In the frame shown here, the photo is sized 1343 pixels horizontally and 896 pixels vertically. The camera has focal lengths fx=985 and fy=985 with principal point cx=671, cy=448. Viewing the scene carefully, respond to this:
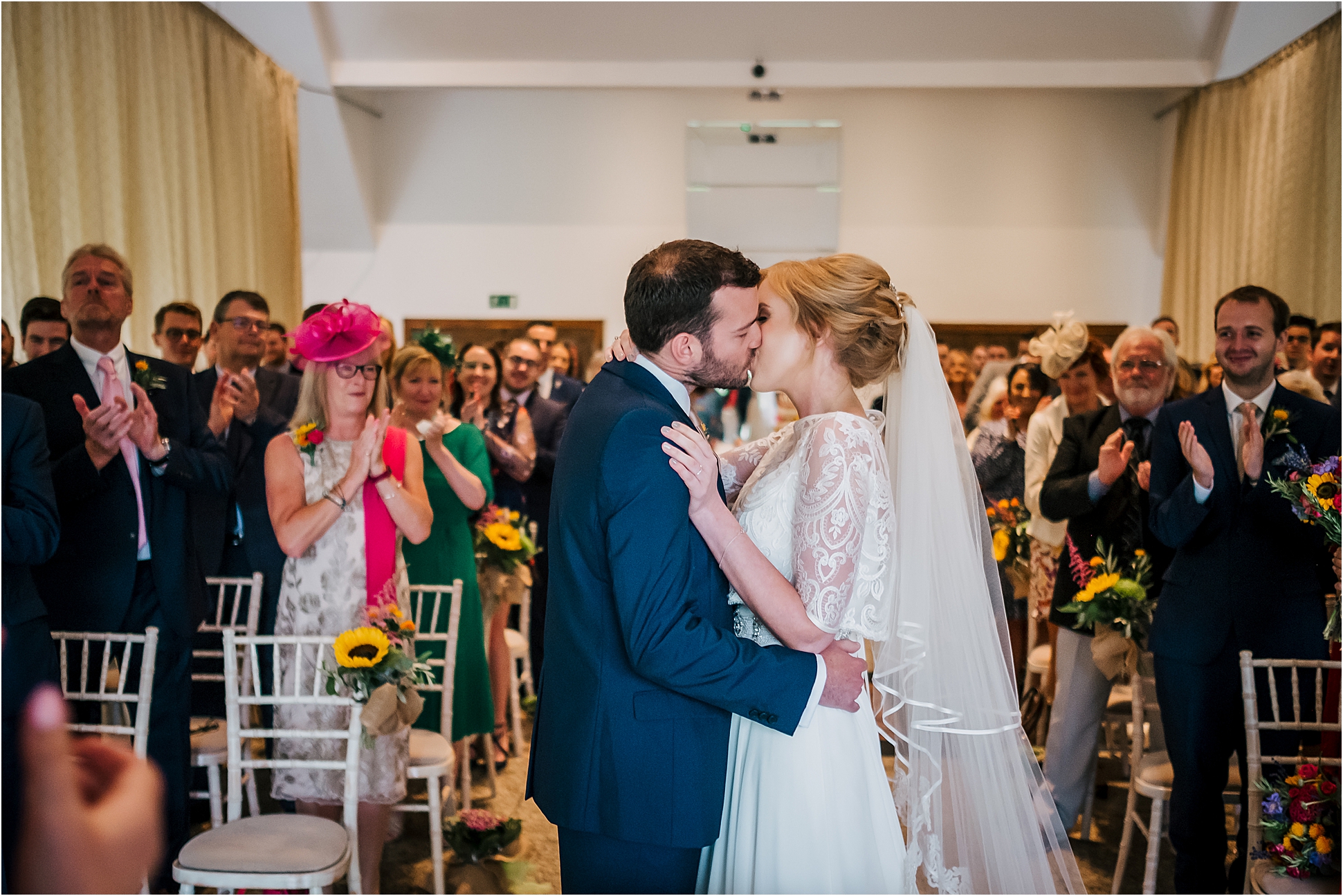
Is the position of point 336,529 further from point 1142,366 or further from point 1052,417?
point 1052,417

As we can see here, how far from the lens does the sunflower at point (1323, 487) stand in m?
2.38

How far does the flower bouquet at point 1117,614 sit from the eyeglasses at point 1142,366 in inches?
27.1

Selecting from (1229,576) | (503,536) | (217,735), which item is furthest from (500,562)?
(1229,576)

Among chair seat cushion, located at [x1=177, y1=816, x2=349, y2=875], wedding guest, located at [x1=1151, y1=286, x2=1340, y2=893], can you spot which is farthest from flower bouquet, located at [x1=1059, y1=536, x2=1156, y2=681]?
chair seat cushion, located at [x1=177, y1=816, x2=349, y2=875]

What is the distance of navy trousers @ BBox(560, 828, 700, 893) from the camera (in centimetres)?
183

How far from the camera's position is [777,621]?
185 cm

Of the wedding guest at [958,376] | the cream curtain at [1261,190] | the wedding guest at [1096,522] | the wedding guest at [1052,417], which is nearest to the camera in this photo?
the wedding guest at [1096,522]

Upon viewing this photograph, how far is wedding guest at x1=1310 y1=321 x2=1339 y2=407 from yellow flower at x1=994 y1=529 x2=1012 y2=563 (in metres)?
2.17

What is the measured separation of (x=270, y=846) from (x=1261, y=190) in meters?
8.58

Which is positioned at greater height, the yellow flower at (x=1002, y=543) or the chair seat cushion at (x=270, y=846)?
the yellow flower at (x=1002, y=543)

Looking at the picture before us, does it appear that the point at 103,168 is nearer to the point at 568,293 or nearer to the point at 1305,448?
the point at 568,293

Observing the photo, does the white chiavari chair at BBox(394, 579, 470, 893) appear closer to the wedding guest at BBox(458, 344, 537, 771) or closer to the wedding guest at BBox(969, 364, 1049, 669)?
the wedding guest at BBox(458, 344, 537, 771)

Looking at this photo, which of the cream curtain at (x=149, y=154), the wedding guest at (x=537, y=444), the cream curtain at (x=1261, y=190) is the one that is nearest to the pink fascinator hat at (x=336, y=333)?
the wedding guest at (x=537, y=444)

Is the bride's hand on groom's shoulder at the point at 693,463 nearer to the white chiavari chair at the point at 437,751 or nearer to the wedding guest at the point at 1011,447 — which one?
the white chiavari chair at the point at 437,751
